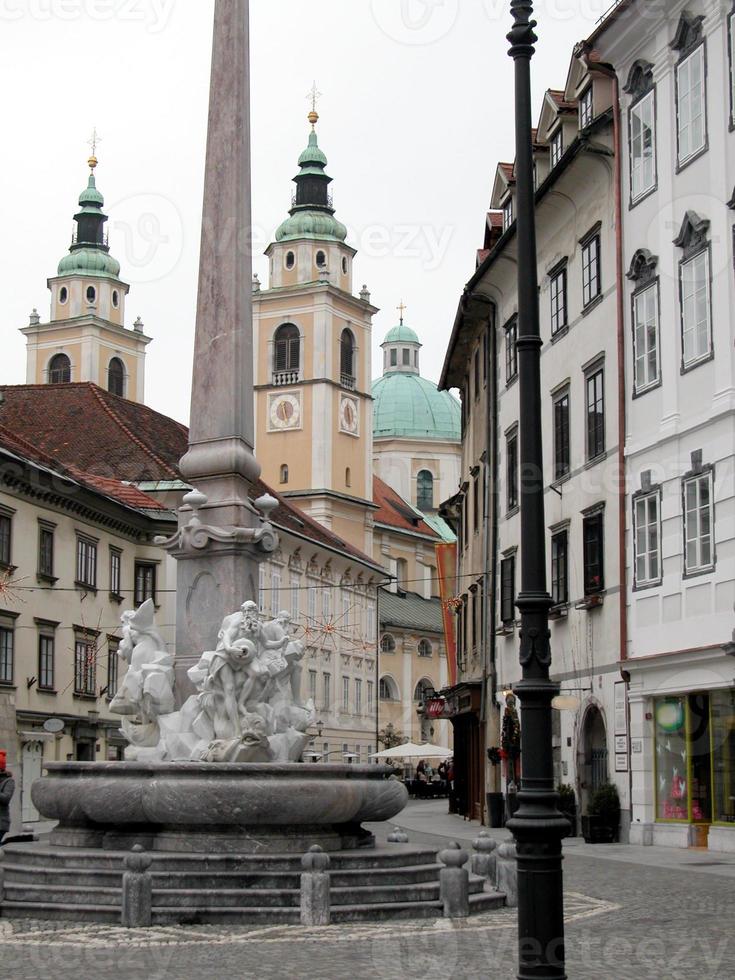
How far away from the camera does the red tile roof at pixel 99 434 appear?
5412 cm

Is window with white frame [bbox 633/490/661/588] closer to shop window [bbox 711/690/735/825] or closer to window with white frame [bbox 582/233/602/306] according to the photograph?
shop window [bbox 711/690/735/825]

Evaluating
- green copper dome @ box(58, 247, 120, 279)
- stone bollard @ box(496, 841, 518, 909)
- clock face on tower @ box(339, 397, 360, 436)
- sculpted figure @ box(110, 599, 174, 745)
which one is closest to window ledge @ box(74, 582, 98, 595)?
sculpted figure @ box(110, 599, 174, 745)

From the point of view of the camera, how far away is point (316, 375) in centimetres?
9381

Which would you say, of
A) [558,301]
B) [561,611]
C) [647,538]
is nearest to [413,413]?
[558,301]

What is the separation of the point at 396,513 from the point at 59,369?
82.4 feet

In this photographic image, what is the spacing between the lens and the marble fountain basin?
15.1 meters

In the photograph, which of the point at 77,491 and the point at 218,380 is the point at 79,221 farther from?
the point at 218,380

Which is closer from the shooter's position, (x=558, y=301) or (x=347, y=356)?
(x=558, y=301)

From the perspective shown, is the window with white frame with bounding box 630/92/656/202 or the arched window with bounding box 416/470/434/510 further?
the arched window with bounding box 416/470/434/510

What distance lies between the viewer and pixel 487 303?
39250mm

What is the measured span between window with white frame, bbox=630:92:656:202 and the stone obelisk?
32.0 ft

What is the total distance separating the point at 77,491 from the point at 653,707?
22235mm

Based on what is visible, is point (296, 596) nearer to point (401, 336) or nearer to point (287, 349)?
point (287, 349)

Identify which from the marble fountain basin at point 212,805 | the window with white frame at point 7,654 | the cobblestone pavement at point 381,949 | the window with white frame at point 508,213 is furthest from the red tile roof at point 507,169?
the cobblestone pavement at point 381,949
